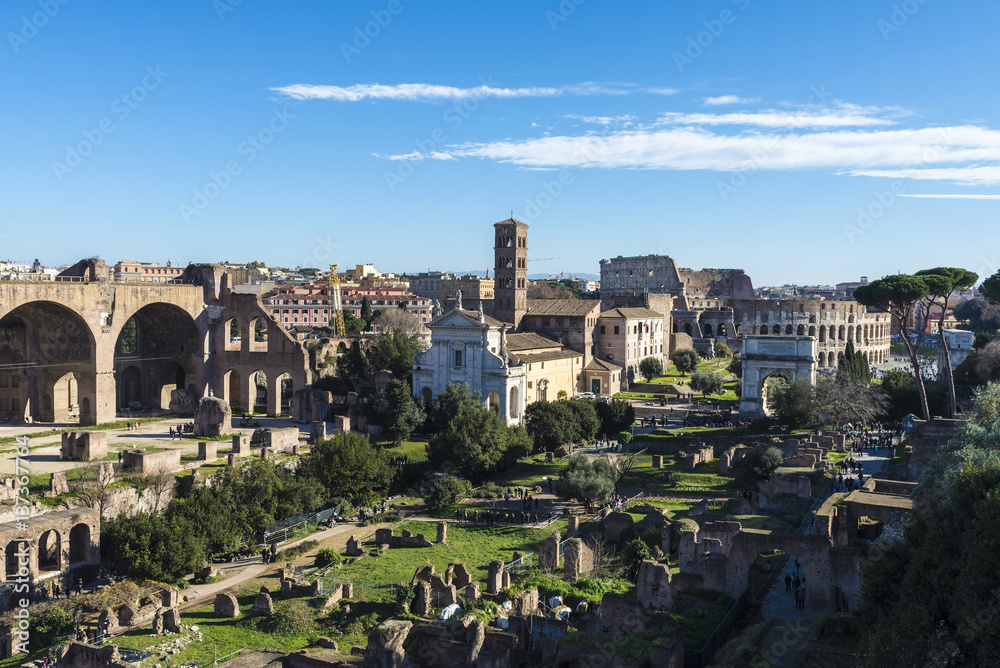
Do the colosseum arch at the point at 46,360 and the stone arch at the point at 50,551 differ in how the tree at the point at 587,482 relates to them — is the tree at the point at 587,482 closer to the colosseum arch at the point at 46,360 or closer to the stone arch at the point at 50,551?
the stone arch at the point at 50,551

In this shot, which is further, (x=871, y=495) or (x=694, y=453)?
(x=694, y=453)

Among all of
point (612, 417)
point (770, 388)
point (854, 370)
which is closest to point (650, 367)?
point (770, 388)

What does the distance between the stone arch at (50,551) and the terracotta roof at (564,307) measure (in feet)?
125

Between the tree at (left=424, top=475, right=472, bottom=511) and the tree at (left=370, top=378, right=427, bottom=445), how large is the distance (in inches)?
345

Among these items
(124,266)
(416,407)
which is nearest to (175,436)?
(416,407)

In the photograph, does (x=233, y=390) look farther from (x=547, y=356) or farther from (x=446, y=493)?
(x=446, y=493)

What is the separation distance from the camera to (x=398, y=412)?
41.9m

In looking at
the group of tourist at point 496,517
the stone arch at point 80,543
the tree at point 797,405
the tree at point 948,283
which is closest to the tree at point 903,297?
the tree at point 948,283

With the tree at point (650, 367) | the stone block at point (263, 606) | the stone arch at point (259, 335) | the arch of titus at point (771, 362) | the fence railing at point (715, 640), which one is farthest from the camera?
the tree at point (650, 367)

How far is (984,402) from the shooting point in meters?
28.7

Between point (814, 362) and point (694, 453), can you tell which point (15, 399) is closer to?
point (694, 453)

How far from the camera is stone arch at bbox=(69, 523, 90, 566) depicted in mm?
24391

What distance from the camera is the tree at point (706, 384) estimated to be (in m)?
56.5

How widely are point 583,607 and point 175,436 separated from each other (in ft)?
85.0
